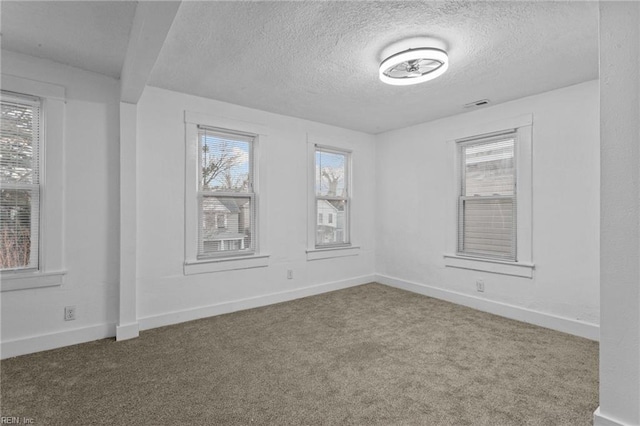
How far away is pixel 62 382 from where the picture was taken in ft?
7.28

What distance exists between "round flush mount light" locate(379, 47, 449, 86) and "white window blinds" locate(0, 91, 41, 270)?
3.05 metres

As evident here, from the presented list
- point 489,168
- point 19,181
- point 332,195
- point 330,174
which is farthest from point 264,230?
point 489,168

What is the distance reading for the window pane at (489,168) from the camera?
12.4 feet

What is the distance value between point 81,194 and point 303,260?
105 inches

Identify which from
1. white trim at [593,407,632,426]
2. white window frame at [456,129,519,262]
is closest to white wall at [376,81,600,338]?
white window frame at [456,129,519,262]

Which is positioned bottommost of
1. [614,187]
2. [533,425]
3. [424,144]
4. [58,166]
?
[533,425]

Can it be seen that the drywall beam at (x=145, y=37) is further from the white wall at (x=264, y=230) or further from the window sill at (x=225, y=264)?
the window sill at (x=225, y=264)

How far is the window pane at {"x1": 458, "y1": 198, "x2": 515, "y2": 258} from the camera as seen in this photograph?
3.79 metres

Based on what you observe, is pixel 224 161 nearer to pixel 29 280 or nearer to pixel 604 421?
pixel 29 280

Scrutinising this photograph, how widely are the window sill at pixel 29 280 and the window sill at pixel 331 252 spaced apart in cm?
277

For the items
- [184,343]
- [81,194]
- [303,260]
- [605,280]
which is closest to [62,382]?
[184,343]

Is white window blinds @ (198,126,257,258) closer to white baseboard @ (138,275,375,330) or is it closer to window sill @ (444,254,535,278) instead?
white baseboard @ (138,275,375,330)

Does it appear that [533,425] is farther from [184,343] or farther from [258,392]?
[184,343]

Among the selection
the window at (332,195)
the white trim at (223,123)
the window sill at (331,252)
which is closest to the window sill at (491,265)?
the window sill at (331,252)
